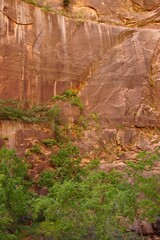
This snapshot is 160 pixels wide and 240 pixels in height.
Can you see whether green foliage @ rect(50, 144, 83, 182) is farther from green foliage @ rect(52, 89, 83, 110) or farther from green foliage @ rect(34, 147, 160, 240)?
green foliage @ rect(52, 89, 83, 110)

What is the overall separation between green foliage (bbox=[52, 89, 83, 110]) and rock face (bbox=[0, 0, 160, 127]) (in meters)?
0.52

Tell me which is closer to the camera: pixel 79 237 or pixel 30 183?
pixel 79 237

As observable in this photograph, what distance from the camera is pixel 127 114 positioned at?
2467 centimetres

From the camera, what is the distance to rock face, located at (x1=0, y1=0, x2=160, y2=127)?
24.2 m

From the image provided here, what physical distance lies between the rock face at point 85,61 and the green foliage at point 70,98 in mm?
519

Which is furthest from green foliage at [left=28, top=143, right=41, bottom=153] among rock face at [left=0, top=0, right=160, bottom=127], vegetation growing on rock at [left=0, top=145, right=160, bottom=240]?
rock face at [left=0, top=0, right=160, bottom=127]

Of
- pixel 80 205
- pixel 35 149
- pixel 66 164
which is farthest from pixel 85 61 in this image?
pixel 80 205

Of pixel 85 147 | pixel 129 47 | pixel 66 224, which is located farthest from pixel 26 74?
pixel 66 224

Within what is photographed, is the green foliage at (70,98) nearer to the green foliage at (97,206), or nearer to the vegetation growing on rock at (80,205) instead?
the vegetation growing on rock at (80,205)

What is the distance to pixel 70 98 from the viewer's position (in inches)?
961

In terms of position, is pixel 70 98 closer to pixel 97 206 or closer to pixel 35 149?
pixel 35 149

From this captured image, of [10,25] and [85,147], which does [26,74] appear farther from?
[85,147]

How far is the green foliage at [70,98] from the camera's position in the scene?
955 inches

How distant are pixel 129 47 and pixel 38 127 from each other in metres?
9.58
